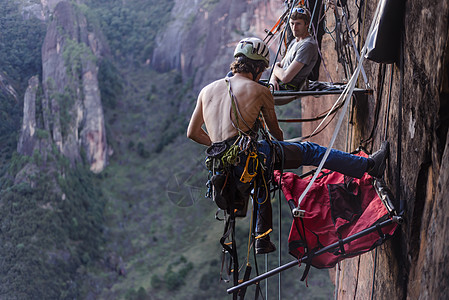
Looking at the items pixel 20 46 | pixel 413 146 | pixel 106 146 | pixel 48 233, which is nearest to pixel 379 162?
pixel 413 146

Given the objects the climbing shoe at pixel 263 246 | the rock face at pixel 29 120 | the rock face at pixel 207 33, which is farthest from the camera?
the rock face at pixel 207 33

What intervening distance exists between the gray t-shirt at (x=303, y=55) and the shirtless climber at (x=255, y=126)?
1.41 metres

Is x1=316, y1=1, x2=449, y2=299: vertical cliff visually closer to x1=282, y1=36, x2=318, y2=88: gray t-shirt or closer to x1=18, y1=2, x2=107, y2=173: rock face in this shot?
x1=282, y1=36, x2=318, y2=88: gray t-shirt

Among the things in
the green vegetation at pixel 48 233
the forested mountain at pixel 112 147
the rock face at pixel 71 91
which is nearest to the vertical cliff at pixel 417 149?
the forested mountain at pixel 112 147

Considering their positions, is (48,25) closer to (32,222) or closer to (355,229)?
(32,222)

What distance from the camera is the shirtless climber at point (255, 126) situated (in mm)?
4441

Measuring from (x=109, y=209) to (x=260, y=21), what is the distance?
61.3 ft

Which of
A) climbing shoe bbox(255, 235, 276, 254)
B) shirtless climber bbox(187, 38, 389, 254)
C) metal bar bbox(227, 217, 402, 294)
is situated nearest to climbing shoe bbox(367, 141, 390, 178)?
shirtless climber bbox(187, 38, 389, 254)

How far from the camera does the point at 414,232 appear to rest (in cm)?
404

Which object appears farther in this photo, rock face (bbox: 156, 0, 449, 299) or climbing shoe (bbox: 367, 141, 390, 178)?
climbing shoe (bbox: 367, 141, 390, 178)

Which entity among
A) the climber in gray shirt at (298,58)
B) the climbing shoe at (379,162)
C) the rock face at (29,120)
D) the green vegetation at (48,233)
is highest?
the climber in gray shirt at (298,58)

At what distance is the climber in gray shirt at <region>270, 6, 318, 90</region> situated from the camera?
232 inches

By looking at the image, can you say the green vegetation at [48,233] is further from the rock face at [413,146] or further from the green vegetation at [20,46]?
the rock face at [413,146]

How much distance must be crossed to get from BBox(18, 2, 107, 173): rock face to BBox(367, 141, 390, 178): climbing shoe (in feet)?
135
